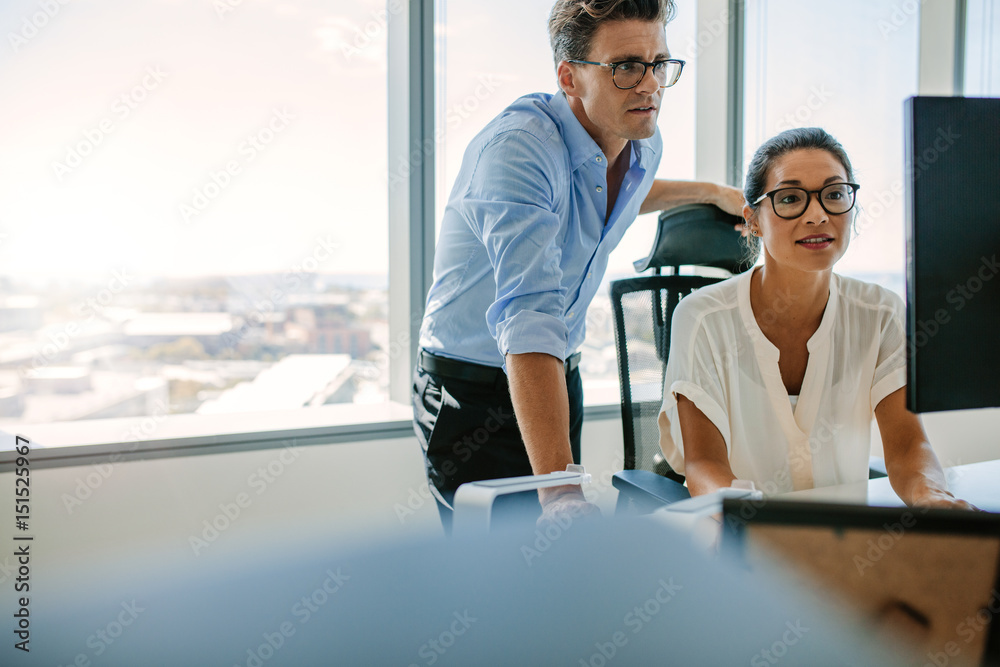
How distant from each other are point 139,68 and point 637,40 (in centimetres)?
158

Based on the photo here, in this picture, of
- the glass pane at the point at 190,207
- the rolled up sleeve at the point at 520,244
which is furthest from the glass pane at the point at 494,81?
the rolled up sleeve at the point at 520,244

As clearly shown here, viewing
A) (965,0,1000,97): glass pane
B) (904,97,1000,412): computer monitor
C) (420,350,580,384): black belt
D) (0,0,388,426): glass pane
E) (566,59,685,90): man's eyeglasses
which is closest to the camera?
(904,97,1000,412): computer monitor

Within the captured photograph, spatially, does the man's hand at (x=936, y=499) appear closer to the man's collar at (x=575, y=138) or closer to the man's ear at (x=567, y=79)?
the man's collar at (x=575, y=138)

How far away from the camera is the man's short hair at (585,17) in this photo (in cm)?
128

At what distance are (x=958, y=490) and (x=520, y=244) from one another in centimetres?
91

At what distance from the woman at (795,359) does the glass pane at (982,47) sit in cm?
222

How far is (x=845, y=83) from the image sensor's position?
3010 millimetres

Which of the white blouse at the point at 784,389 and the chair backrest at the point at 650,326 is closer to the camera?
the white blouse at the point at 784,389

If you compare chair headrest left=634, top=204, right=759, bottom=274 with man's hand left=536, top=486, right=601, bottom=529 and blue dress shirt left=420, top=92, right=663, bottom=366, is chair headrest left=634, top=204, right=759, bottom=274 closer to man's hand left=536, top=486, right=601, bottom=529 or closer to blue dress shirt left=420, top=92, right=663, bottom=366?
blue dress shirt left=420, top=92, right=663, bottom=366

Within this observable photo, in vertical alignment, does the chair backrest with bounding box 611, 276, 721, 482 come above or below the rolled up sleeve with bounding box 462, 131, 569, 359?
below

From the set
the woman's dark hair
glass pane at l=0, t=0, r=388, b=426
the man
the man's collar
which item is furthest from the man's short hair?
glass pane at l=0, t=0, r=388, b=426

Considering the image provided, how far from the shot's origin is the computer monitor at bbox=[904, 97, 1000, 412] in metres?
0.65

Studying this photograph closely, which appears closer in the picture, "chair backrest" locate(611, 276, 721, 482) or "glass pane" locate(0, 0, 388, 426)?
"chair backrest" locate(611, 276, 721, 482)

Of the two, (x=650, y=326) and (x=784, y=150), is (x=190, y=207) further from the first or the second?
(x=784, y=150)
